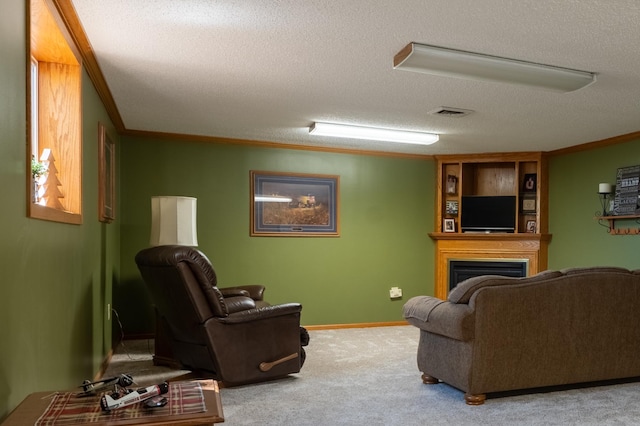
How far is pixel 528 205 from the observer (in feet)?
20.9

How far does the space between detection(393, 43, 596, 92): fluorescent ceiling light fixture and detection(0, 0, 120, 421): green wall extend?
6.22 ft

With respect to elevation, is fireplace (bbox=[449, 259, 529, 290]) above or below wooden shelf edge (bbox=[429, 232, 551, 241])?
below

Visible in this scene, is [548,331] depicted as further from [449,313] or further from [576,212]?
[576,212]

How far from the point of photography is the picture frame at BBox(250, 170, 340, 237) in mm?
5738

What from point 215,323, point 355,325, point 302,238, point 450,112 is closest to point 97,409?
point 215,323

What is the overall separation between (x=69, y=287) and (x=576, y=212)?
5.45 m

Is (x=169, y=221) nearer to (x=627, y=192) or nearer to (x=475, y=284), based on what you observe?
(x=475, y=284)

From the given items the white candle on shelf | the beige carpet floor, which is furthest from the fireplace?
the beige carpet floor

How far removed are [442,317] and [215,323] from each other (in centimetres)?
150

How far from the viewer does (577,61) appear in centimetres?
302

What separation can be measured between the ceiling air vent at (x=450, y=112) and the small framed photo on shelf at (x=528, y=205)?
2.49 metres

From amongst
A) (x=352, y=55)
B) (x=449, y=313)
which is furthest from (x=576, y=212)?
(x=352, y=55)

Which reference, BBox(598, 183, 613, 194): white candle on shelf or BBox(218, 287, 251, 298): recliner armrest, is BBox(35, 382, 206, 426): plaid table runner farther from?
BBox(598, 183, 613, 194): white candle on shelf

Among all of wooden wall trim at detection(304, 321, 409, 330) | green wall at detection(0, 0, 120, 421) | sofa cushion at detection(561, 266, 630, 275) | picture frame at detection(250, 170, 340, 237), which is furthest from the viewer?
wooden wall trim at detection(304, 321, 409, 330)
